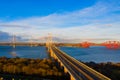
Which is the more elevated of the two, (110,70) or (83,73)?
(83,73)

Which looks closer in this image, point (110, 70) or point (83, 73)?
point (83, 73)

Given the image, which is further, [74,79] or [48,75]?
[48,75]

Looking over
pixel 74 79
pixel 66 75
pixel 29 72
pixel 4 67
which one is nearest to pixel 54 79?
pixel 66 75

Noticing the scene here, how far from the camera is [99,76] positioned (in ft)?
160

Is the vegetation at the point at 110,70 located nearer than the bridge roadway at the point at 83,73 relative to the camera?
No

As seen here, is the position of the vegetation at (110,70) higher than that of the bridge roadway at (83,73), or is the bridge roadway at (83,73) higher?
the bridge roadway at (83,73)

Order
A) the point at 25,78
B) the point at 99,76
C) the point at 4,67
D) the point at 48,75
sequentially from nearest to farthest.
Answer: the point at 99,76
the point at 25,78
the point at 48,75
the point at 4,67

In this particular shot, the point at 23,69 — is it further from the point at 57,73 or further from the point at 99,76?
the point at 99,76

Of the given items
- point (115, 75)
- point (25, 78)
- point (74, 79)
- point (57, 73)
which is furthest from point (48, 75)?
point (74, 79)

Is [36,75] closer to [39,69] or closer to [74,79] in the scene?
[39,69]

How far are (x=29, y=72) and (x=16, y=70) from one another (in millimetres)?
4365

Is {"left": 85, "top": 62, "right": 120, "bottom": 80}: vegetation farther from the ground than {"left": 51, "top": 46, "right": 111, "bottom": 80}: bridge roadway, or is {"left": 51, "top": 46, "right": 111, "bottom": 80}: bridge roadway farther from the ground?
{"left": 51, "top": 46, "right": 111, "bottom": 80}: bridge roadway

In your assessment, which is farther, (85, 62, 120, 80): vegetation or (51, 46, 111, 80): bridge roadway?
(85, 62, 120, 80): vegetation

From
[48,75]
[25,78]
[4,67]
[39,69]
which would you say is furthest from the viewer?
[4,67]
